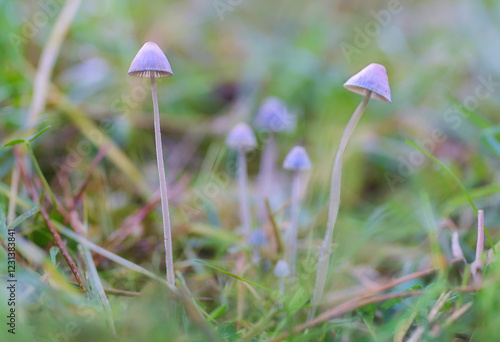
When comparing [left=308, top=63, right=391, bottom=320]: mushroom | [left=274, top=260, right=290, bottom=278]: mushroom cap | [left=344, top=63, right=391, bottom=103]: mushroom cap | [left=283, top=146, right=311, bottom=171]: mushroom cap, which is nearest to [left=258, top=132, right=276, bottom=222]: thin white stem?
[left=283, top=146, right=311, bottom=171]: mushroom cap

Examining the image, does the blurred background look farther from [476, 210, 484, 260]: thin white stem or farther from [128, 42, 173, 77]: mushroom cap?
[128, 42, 173, 77]: mushroom cap

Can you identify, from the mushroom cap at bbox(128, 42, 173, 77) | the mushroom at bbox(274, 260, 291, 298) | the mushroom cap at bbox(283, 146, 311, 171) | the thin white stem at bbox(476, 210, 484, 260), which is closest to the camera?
the mushroom cap at bbox(128, 42, 173, 77)

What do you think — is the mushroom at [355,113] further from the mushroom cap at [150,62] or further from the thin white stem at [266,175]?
the thin white stem at [266,175]

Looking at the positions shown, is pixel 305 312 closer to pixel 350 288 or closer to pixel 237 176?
pixel 350 288

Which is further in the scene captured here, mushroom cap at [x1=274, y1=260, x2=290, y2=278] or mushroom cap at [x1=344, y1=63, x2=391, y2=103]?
mushroom cap at [x1=274, y1=260, x2=290, y2=278]

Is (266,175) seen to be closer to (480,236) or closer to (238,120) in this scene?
(238,120)

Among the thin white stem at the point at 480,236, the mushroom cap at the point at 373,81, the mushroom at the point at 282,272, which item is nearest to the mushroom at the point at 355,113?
the mushroom cap at the point at 373,81

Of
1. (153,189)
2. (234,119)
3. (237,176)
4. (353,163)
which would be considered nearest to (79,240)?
(153,189)

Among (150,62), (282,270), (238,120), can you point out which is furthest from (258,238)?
(238,120)

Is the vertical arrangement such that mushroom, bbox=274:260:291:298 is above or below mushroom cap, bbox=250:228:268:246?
below
